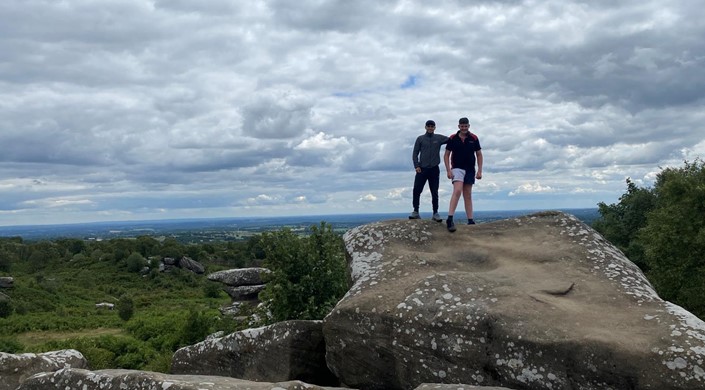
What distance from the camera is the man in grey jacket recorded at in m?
17.3

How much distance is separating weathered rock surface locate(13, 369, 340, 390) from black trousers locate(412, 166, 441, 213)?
29.3 ft

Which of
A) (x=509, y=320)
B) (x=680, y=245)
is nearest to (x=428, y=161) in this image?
(x=509, y=320)

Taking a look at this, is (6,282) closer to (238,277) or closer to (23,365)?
(238,277)

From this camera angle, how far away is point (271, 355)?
14195mm

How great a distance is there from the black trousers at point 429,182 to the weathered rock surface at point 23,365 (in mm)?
10612

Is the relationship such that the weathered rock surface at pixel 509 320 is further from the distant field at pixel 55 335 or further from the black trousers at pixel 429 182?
the distant field at pixel 55 335

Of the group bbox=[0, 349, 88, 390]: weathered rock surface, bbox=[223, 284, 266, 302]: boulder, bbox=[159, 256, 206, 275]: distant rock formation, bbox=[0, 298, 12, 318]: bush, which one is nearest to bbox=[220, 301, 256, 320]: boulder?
bbox=[223, 284, 266, 302]: boulder

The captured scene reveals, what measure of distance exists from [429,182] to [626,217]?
139 ft

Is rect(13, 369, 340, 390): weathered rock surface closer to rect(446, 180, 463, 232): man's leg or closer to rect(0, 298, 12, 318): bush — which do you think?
Answer: rect(446, 180, 463, 232): man's leg

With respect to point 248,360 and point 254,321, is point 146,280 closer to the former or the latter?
point 254,321

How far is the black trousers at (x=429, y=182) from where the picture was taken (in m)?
17.6

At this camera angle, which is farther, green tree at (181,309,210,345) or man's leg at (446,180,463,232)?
green tree at (181,309,210,345)

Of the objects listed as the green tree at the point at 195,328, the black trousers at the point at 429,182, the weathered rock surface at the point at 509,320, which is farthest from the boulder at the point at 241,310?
the weathered rock surface at the point at 509,320

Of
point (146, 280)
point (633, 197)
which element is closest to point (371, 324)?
point (633, 197)
